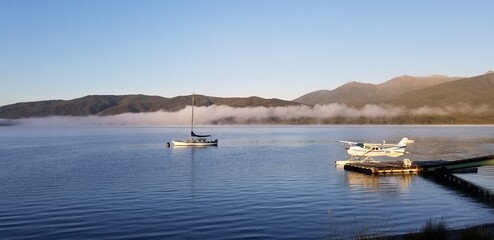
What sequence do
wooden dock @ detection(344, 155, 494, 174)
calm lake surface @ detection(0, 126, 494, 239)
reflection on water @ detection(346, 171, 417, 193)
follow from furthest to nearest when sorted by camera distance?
wooden dock @ detection(344, 155, 494, 174) → reflection on water @ detection(346, 171, 417, 193) → calm lake surface @ detection(0, 126, 494, 239)

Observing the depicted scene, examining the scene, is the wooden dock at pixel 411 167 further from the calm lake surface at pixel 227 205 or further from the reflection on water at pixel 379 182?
the calm lake surface at pixel 227 205

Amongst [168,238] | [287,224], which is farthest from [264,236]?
[168,238]

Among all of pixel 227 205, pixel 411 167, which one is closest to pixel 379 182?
pixel 411 167

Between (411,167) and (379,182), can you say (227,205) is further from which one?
(411,167)

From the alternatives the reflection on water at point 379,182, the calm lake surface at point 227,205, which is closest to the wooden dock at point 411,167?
the reflection on water at point 379,182

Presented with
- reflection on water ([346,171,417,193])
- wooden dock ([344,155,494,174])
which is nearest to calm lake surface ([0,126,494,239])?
reflection on water ([346,171,417,193])

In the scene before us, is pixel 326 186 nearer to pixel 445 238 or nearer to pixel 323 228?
pixel 323 228

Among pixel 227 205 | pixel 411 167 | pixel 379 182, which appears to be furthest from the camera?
pixel 411 167

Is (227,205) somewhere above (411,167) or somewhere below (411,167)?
below

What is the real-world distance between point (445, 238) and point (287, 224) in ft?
30.2

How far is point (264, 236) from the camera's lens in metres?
23.9

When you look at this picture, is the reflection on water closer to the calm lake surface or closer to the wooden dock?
the calm lake surface

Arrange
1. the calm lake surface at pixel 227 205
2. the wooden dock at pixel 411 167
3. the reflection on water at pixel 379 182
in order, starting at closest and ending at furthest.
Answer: the calm lake surface at pixel 227 205 < the reflection on water at pixel 379 182 < the wooden dock at pixel 411 167

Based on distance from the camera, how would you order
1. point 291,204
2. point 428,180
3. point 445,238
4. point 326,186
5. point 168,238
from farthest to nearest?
point 428,180 < point 326,186 < point 291,204 < point 168,238 < point 445,238
